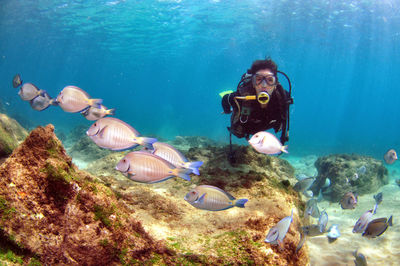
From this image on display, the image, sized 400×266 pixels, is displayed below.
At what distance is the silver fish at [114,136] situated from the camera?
229cm

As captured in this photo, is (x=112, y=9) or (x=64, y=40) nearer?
(x=112, y=9)

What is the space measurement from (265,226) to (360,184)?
28.6ft

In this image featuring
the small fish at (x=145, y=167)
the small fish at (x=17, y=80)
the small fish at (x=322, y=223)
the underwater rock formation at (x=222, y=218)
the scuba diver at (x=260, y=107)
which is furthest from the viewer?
the small fish at (x=17, y=80)

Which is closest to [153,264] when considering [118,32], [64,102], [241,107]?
[64,102]

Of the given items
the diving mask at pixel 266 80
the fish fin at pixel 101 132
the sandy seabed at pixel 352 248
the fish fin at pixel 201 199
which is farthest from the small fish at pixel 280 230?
the diving mask at pixel 266 80

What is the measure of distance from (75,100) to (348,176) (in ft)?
32.5

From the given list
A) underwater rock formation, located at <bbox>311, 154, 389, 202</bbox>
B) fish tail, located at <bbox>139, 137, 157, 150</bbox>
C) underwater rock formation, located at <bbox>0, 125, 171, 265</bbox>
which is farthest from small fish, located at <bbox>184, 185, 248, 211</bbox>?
underwater rock formation, located at <bbox>311, 154, 389, 202</bbox>

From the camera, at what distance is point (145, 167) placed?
2109 millimetres

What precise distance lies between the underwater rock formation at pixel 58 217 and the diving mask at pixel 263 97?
2.97 metres

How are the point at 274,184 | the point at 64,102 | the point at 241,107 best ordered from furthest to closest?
the point at 241,107 < the point at 274,184 < the point at 64,102

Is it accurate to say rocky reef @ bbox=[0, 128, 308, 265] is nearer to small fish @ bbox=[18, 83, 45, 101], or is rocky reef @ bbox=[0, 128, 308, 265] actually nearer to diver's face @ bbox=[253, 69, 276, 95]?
small fish @ bbox=[18, 83, 45, 101]

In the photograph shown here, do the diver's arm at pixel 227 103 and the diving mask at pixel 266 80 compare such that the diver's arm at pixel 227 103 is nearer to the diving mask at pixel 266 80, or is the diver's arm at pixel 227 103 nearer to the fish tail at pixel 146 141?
the diving mask at pixel 266 80

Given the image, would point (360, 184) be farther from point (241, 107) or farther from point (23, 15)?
point (23, 15)

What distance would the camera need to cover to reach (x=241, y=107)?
425 centimetres
